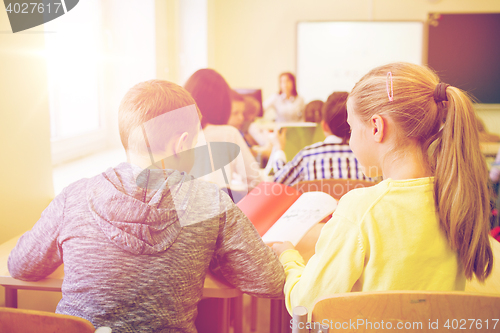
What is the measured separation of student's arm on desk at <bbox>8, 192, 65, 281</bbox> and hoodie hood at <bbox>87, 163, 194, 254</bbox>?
9 cm

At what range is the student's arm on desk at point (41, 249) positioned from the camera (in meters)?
0.82

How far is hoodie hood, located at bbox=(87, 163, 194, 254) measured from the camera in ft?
2.45

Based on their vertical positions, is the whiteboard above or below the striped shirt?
above

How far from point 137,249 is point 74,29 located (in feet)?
5.82

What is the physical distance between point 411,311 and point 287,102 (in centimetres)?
392

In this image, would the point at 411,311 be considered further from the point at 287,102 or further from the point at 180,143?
the point at 287,102

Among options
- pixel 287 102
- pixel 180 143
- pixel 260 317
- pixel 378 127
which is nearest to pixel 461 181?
pixel 378 127

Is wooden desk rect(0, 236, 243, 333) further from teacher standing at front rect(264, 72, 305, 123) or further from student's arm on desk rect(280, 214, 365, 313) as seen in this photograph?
teacher standing at front rect(264, 72, 305, 123)

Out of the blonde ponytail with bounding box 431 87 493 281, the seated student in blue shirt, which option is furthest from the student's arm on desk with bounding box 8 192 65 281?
the seated student in blue shirt

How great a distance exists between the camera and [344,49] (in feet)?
15.6

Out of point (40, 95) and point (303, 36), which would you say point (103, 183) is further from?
→ point (303, 36)

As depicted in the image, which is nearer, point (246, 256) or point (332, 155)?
point (246, 256)

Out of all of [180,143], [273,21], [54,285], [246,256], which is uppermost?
[273,21]

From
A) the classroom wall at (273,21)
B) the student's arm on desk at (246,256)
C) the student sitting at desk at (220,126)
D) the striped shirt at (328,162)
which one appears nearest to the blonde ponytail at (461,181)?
the student's arm on desk at (246,256)
